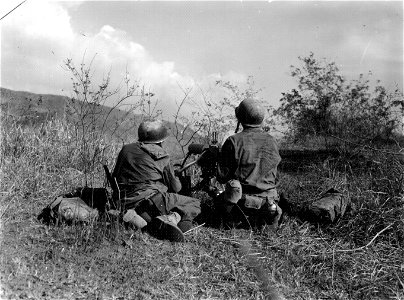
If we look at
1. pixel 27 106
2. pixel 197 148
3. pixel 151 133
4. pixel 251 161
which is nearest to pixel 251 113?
pixel 251 161

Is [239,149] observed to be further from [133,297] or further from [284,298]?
[133,297]

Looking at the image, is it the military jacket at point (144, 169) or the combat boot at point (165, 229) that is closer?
the combat boot at point (165, 229)

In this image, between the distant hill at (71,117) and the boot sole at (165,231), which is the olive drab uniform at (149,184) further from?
the distant hill at (71,117)

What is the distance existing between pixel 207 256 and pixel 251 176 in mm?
1071

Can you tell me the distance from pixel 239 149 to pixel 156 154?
36.5 inches

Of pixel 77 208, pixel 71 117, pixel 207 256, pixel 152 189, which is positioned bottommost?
pixel 207 256

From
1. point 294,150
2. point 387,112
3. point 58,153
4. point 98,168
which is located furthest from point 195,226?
point 387,112

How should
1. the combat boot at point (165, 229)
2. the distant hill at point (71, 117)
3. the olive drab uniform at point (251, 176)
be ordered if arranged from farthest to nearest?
the distant hill at point (71, 117) < the olive drab uniform at point (251, 176) < the combat boot at point (165, 229)

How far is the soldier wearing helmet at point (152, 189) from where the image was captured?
429cm

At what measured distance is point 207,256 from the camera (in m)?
4.09

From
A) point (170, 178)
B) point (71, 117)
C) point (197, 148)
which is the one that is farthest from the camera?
point (71, 117)

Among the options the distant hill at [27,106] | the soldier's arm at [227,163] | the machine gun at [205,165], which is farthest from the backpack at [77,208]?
the distant hill at [27,106]

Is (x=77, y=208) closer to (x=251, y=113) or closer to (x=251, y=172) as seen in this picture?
(x=251, y=172)

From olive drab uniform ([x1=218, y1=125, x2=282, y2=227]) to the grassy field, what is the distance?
0.19 m
